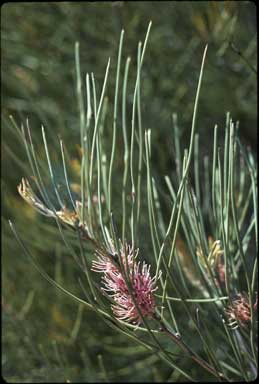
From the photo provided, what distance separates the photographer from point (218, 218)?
1.40 feet

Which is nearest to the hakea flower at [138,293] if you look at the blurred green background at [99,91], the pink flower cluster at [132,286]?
the pink flower cluster at [132,286]

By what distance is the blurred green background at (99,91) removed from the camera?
→ 779 millimetres

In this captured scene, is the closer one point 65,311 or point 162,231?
point 162,231

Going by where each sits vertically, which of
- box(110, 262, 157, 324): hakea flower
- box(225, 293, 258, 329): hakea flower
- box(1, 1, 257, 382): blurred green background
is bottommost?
box(225, 293, 258, 329): hakea flower

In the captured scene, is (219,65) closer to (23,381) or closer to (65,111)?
(65,111)

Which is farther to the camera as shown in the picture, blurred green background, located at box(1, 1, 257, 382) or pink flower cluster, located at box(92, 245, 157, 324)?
blurred green background, located at box(1, 1, 257, 382)

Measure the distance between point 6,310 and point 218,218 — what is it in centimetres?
43

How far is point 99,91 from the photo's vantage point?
76 cm

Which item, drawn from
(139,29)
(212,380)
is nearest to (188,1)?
(139,29)

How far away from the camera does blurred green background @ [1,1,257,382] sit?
2.56 feet

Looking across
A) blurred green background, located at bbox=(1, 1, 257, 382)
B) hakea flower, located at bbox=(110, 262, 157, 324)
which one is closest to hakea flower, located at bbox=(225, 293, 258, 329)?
hakea flower, located at bbox=(110, 262, 157, 324)

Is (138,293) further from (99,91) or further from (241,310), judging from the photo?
(99,91)

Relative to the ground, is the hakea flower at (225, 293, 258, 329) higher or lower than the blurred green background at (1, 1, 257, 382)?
lower

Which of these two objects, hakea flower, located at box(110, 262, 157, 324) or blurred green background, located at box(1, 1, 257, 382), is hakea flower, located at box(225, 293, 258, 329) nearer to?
hakea flower, located at box(110, 262, 157, 324)
